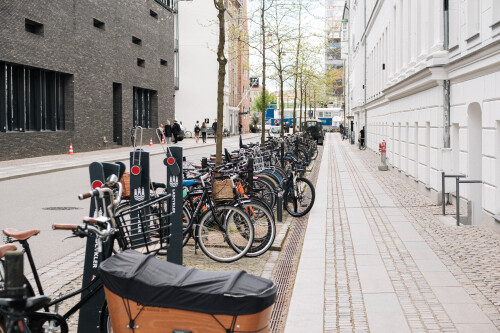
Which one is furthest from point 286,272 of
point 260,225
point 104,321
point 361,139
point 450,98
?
point 361,139

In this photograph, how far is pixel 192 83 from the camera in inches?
2869

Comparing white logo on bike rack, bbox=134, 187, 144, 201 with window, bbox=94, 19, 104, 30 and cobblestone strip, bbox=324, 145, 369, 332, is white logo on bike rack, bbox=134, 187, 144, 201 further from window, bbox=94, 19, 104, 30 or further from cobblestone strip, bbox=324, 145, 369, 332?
window, bbox=94, 19, 104, 30

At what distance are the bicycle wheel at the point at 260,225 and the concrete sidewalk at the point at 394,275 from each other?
1.83ft

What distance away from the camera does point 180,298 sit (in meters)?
3.20

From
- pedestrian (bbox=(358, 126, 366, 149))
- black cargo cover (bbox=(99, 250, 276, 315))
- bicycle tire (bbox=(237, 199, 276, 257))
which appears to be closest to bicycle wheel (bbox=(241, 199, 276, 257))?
bicycle tire (bbox=(237, 199, 276, 257))

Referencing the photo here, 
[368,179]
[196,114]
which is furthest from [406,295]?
[196,114]

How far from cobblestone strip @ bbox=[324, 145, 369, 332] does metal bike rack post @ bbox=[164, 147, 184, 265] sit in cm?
165

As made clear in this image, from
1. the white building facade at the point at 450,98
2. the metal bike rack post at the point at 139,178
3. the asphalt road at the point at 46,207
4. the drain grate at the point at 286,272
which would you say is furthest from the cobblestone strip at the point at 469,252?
the asphalt road at the point at 46,207

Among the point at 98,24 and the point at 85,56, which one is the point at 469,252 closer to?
the point at 85,56

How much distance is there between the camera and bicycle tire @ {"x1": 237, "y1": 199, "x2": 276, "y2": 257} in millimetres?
7852

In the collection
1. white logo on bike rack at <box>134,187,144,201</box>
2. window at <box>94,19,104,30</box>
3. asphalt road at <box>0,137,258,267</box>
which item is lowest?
asphalt road at <box>0,137,258,267</box>

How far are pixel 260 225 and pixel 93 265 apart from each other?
359 centimetres

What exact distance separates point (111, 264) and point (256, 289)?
34.7 inches

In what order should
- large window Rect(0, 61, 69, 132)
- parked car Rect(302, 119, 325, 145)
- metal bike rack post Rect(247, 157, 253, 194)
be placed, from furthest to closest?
parked car Rect(302, 119, 325, 145) → large window Rect(0, 61, 69, 132) → metal bike rack post Rect(247, 157, 253, 194)
